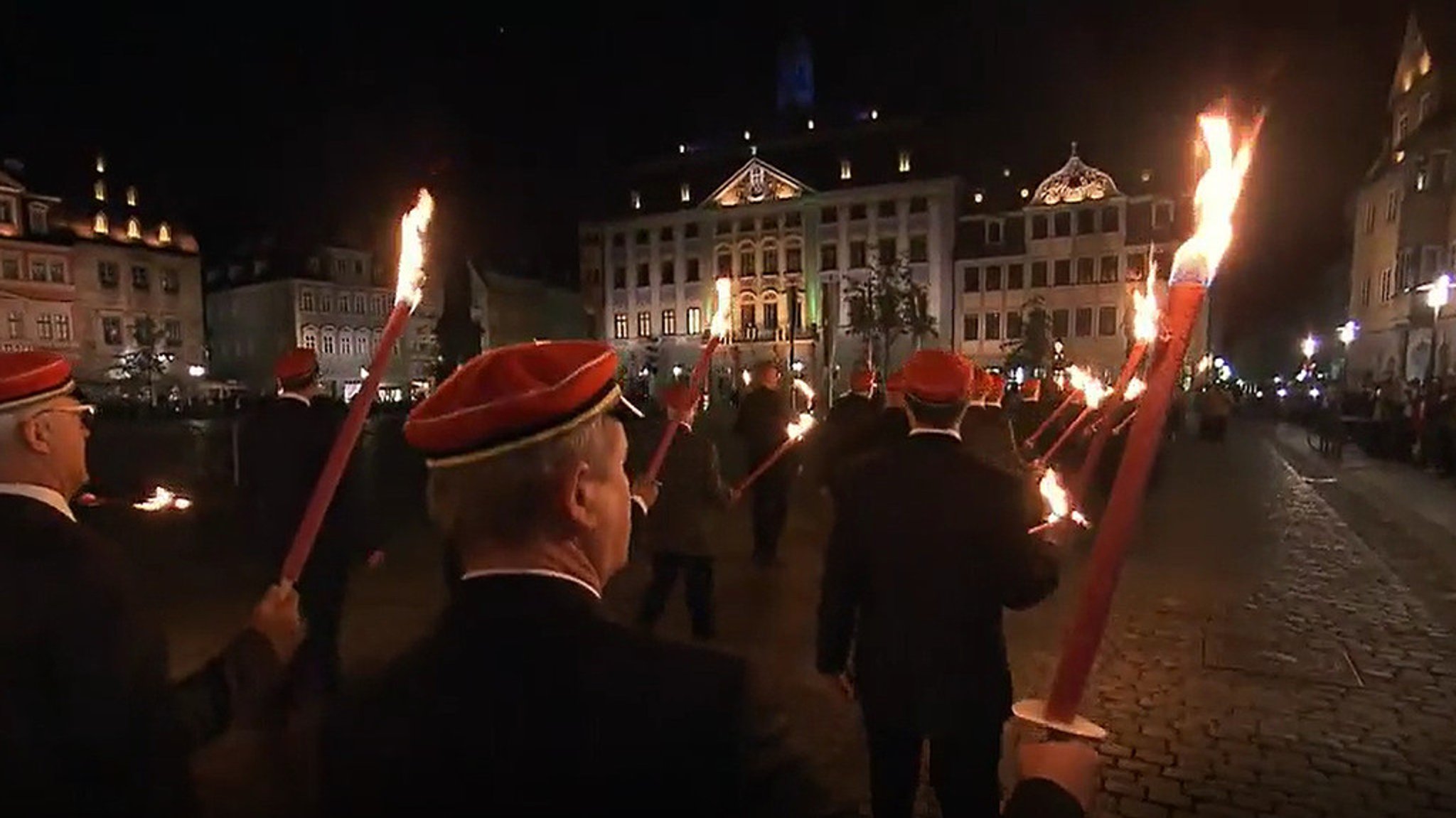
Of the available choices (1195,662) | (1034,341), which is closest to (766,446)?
(1195,662)

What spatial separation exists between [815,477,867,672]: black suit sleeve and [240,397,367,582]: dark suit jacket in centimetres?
315

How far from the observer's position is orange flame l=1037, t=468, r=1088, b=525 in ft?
16.4

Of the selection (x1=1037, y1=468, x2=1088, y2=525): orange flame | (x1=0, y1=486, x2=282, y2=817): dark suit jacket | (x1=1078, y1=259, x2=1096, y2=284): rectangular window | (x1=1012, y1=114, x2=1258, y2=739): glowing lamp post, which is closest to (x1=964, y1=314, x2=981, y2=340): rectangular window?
(x1=1078, y1=259, x2=1096, y2=284): rectangular window

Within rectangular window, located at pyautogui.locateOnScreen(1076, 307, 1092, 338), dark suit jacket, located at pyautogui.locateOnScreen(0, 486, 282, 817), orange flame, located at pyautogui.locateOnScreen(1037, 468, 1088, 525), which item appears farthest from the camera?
rectangular window, located at pyautogui.locateOnScreen(1076, 307, 1092, 338)

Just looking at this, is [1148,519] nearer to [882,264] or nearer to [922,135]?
[882,264]

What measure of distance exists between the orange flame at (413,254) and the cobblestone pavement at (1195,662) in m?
1.20

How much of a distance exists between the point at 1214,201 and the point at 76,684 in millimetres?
3033

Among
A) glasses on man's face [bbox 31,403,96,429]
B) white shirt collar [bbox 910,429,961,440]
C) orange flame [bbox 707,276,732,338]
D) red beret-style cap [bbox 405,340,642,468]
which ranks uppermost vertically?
orange flame [bbox 707,276,732,338]

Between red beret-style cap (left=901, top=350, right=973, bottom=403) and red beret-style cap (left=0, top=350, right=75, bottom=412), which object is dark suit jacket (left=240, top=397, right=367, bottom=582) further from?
red beret-style cap (left=901, top=350, right=973, bottom=403)

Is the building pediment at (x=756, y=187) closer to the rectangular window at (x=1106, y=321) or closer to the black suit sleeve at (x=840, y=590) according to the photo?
the rectangular window at (x=1106, y=321)

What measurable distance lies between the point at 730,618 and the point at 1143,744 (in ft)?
12.0

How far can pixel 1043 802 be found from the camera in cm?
176

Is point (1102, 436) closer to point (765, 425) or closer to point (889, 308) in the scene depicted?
point (765, 425)

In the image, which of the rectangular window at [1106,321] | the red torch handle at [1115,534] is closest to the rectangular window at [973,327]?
the rectangular window at [1106,321]
